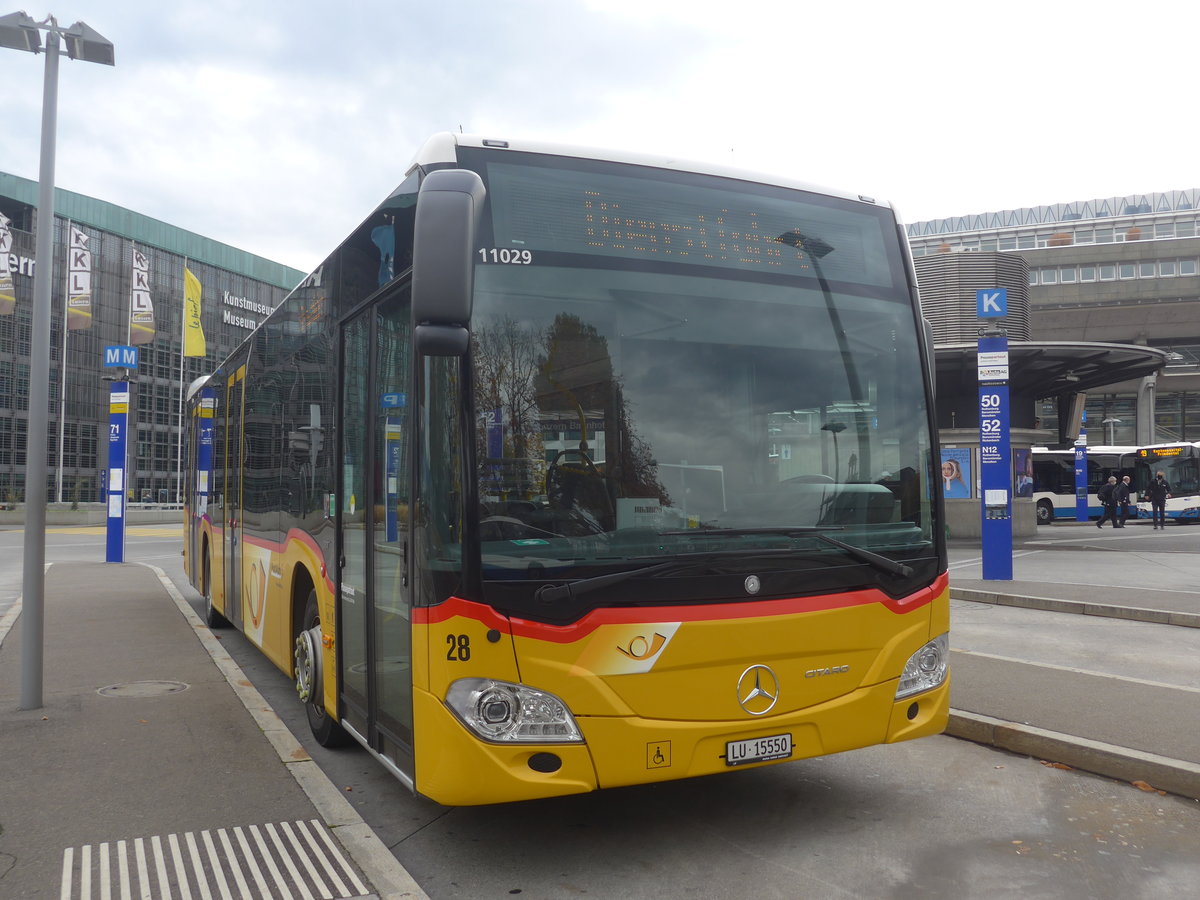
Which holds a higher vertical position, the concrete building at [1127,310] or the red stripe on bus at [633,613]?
the concrete building at [1127,310]

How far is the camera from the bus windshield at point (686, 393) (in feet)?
13.3

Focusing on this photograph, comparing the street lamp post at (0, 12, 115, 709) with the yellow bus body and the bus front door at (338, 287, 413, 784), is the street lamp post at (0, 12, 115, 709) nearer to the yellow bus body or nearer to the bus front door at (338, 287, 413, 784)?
the bus front door at (338, 287, 413, 784)

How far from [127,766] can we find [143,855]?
1522 mm

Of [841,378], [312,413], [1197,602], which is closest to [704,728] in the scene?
[841,378]

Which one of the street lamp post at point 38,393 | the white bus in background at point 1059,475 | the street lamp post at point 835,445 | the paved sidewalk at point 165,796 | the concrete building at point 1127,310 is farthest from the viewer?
the concrete building at point 1127,310

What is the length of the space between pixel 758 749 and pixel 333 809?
7.22ft

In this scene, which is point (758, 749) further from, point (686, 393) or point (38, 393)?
point (38, 393)

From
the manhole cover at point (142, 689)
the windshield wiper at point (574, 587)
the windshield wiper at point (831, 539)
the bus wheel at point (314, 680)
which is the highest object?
the windshield wiper at point (831, 539)

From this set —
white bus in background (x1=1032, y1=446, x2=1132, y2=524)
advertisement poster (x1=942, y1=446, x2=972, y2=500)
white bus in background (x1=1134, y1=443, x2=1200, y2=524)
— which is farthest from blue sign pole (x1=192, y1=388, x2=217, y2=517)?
white bus in background (x1=1032, y1=446, x2=1132, y2=524)

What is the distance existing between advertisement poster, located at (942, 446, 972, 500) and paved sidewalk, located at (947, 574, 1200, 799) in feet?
52.8

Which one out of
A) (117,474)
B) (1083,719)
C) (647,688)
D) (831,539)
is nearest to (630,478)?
(647,688)

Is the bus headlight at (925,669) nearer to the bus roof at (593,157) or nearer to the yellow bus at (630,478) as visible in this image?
the yellow bus at (630,478)

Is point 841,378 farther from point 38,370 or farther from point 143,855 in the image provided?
point 38,370

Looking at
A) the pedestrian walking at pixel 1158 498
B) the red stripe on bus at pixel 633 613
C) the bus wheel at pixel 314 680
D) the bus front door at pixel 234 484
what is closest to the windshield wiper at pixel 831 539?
the red stripe on bus at pixel 633 613
